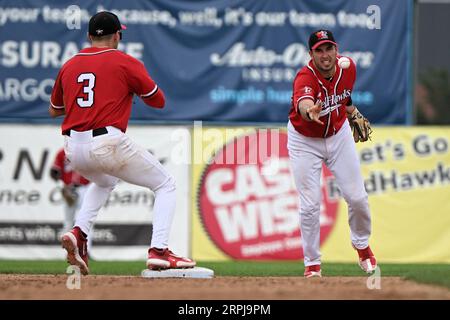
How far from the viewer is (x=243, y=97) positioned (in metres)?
14.6

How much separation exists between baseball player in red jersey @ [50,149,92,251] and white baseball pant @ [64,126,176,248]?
6.74 meters

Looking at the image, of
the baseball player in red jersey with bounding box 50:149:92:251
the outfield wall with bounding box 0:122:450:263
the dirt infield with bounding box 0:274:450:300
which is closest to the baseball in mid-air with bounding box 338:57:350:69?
the dirt infield with bounding box 0:274:450:300

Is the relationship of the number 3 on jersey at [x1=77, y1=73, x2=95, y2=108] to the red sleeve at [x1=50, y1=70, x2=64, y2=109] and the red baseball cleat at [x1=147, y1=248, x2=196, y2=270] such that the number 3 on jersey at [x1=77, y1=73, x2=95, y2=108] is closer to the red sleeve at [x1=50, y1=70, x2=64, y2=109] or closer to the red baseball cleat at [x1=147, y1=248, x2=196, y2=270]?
the red sleeve at [x1=50, y1=70, x2=64, y2=109]

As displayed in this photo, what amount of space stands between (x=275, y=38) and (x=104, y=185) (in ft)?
23.6

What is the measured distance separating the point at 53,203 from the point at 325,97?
766 cm

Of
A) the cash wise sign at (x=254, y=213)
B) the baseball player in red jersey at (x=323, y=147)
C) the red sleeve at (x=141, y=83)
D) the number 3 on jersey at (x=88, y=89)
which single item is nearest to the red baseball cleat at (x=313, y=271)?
the baseball player in red jersey at (x=323, y=147)

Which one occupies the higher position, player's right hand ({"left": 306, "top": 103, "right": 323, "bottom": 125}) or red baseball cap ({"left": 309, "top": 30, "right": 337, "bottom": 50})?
red baseball cap ({"left": 309, "top": 30, "right": 337, "bottom": 50})

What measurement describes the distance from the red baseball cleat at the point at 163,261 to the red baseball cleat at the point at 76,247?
22.3 inches

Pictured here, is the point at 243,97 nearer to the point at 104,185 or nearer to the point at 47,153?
the point at 47,153

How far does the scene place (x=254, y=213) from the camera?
14680mm

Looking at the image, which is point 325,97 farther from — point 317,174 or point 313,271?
point 313,271

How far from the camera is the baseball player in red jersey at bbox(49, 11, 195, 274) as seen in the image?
290 inches
